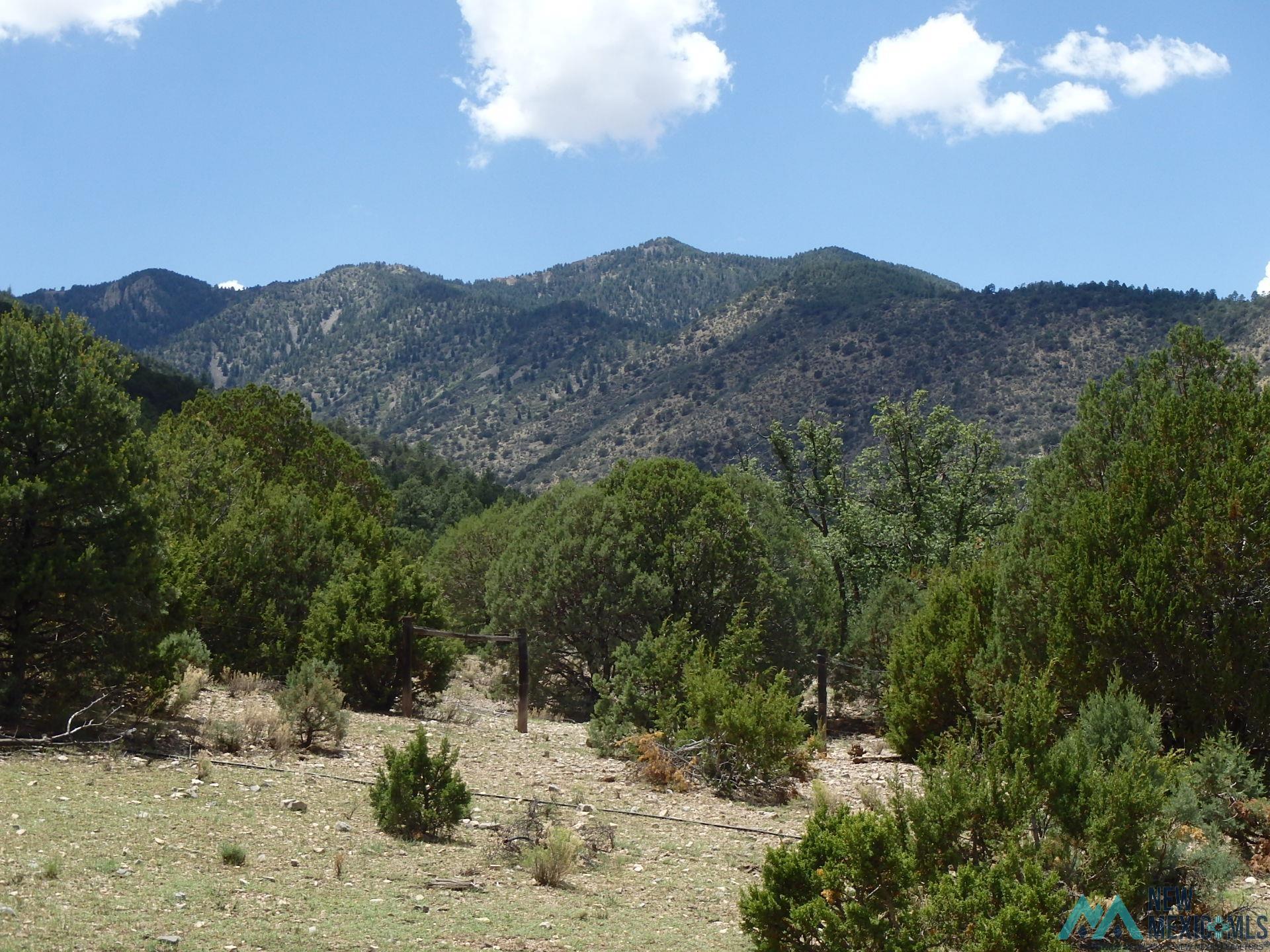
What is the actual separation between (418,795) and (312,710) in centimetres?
455

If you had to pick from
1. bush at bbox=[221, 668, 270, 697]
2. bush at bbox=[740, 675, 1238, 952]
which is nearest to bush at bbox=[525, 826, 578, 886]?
bush at bbox=[740, 675, 1238, 952]

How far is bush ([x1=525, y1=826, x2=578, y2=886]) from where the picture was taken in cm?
825

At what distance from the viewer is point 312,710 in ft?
43.8

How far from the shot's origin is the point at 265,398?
1326 inches

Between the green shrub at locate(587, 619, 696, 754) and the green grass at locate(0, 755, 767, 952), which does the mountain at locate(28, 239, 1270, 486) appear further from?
the green grass at locate(0, 755, 767, 952)

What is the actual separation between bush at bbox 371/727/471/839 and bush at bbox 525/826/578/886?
111 centimetres

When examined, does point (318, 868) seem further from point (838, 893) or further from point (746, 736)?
point (746, 736)

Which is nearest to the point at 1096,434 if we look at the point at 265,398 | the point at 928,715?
the point at 928,715

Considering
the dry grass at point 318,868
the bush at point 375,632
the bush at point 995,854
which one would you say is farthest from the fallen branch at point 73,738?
the bush at point 995,854

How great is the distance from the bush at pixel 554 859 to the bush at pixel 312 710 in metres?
5.66

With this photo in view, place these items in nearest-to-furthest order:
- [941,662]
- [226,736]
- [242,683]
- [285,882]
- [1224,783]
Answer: [285,882], [1224,783], [226,736], [941,662], [242,683]

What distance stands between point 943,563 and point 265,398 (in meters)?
22.4

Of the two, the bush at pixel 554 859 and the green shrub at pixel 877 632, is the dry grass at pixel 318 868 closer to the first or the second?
the bush at pixel 554 859

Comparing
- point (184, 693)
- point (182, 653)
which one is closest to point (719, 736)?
point (182, 653)
